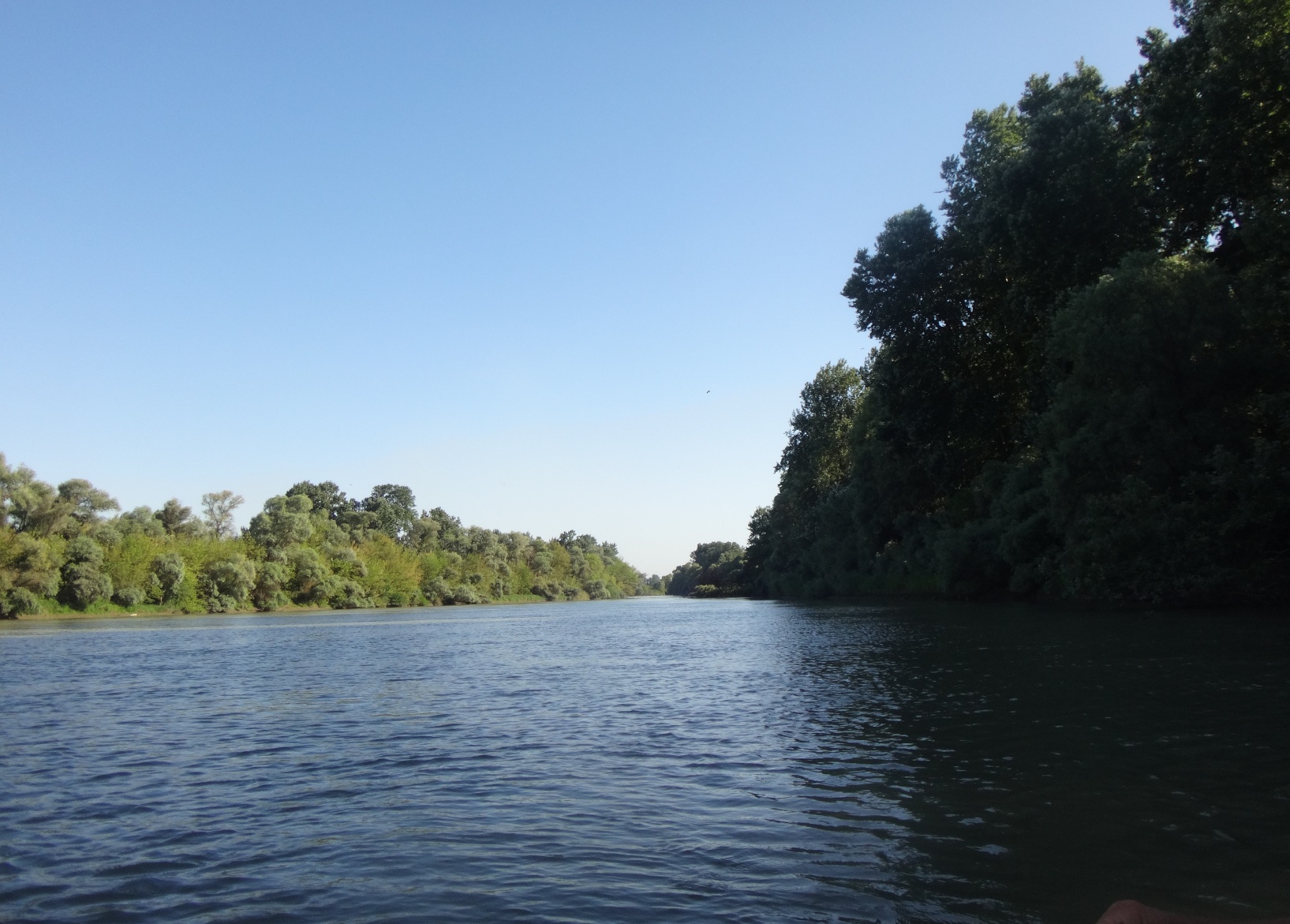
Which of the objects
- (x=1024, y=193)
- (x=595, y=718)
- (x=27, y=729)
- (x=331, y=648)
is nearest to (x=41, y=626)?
(x=331, y=648)

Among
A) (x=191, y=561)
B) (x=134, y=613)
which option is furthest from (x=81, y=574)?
(x=191, y=561)

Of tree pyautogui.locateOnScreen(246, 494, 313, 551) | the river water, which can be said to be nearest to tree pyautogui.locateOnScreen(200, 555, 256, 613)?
tree pyautogui.locateOnScreen(246, 494, 313, 551)

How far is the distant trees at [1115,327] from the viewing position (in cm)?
3353

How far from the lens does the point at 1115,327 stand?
35.7 metres

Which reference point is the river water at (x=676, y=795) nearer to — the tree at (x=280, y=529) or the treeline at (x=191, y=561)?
the treeline at (x=191, y=561)

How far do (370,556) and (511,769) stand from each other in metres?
135

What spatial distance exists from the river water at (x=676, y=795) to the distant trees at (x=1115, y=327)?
12175mm

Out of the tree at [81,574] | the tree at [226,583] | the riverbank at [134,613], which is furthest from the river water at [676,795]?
the tree at [226,583]

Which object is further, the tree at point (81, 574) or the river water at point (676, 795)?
the tree at point (81, 574)

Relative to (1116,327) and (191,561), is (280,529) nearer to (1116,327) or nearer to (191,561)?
(191,561)

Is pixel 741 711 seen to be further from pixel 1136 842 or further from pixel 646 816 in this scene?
pixel 1136 842

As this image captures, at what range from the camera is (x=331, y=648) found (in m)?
40.8

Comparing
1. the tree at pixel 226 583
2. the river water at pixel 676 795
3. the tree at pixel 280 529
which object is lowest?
the river water at pixel 676 795

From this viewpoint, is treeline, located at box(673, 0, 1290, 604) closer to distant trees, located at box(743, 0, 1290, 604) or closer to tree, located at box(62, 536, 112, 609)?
distant trees, located at box(743, 0, 1290, 604)
